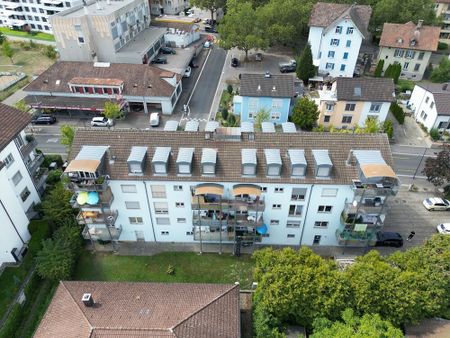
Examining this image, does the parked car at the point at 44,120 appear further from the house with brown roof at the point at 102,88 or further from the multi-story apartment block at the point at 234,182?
the multi-story apartment block at the point at 234,182

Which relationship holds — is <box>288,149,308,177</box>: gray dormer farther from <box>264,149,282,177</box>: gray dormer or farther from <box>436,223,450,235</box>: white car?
<box>436,223,450,235</box>: white car

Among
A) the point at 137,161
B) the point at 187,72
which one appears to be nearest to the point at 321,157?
the point at 137,161

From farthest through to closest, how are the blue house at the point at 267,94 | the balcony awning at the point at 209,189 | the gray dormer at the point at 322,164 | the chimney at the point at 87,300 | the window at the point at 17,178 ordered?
1. the blue house at the point at 267,94
2. the window at the point at 17,178
3. the balcony awning at the point at 209,189
4. the gray dormer at the point at 322,164
5. the chimney at the point at 87,300

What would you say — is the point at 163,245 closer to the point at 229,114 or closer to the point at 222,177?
the point at 222,177

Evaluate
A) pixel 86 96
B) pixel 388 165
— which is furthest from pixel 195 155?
pixel 86 96

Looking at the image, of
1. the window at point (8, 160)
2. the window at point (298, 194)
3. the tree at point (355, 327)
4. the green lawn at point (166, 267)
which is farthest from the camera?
the green lawn at point (166, 267)

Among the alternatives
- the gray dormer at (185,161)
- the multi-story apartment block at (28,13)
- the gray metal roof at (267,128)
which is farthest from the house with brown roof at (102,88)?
the multi-story apartment block at (28,13)

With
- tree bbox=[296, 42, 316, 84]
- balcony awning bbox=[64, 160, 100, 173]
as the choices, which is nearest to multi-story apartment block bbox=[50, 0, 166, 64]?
tree bbox=[296, 42, 316, 84]
